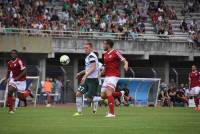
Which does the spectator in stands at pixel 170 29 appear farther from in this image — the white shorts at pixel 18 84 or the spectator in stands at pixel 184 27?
the white shorts at pixel 18 84

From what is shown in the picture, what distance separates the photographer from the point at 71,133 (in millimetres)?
15883

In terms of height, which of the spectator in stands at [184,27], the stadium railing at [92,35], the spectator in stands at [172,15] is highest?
the spectator in stands at [172,15]

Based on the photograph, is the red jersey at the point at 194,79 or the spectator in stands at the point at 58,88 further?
the spectator in stands at the point at 58,88

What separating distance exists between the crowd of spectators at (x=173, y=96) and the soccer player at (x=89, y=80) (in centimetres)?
1908

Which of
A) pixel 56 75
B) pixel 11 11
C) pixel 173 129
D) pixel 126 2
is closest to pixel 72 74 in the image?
pixel 56 75

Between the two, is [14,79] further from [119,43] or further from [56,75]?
[119,43]

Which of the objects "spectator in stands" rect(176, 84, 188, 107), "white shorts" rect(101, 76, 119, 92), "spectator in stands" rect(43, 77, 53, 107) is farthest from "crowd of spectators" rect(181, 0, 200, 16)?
"white shorts" rect(101, 76, 119, 92)

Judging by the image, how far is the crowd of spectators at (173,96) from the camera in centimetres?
4438

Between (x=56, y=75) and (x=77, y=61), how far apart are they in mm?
5528

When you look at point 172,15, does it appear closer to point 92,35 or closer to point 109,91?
point 92,35

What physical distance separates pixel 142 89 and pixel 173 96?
188 cm

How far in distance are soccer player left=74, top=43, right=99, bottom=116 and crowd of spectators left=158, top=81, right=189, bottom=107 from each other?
1908 centimetres

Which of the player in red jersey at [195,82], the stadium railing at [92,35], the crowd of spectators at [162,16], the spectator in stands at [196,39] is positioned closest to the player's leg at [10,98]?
the player in red jersey at [195,82]

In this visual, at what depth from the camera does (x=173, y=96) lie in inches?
1759
